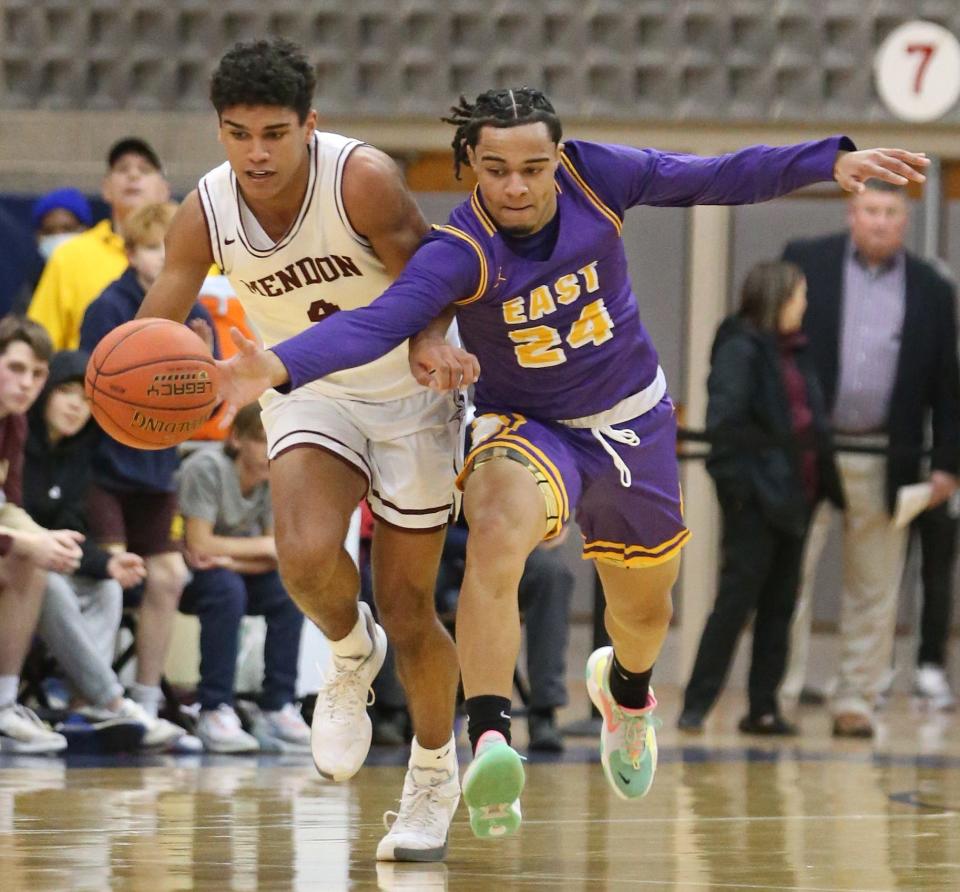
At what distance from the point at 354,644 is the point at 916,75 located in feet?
19.2

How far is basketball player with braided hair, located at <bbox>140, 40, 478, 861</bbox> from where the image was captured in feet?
13.1

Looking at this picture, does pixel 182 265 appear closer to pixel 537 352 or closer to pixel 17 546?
pixel 537 352

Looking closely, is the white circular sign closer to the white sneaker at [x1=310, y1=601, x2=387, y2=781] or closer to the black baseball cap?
the black baseball cap

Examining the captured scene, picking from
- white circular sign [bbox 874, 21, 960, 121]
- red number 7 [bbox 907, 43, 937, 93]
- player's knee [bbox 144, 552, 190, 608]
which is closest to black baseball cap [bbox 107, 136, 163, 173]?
player's knee [bbox 144, 552, 190, 608]

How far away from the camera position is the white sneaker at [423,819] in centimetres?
405

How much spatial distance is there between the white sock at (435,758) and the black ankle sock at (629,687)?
2.27ft

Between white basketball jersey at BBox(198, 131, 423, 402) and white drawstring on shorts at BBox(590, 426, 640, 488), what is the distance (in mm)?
436

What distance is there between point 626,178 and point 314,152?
2.25 ft

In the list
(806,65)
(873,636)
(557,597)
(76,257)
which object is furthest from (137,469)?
(806,65)

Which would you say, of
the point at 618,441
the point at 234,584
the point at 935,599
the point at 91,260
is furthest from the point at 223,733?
the point at 935,599

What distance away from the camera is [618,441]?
430 cm

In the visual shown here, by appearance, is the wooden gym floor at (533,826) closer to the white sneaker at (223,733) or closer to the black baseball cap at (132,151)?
the white sneaker at (223,733)

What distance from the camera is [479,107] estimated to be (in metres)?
4.08

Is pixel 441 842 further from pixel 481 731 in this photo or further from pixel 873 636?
pixel 873 636
